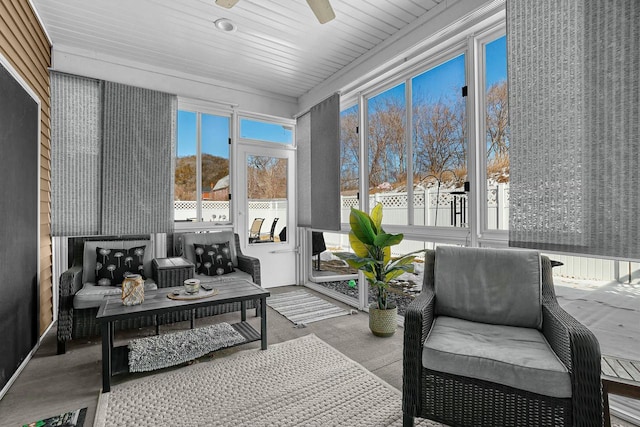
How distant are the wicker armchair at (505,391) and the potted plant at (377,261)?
1056 millimetres

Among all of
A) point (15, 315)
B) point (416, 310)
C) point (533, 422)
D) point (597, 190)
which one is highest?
point (597, 190)

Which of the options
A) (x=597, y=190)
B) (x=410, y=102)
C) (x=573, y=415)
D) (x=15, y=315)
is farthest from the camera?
(x=410, y=102)

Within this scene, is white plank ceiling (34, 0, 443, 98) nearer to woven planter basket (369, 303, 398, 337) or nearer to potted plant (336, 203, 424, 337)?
potted plant (336, 203, 424, 337)

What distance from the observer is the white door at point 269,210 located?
453cm

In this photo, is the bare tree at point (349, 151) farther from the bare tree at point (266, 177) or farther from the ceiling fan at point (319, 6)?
the ceiling fan at point (319, 6)

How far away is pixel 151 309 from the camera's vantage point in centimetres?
212

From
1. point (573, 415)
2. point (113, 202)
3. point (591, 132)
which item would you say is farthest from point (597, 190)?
point (113, 202)

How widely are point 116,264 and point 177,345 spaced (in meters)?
1.10

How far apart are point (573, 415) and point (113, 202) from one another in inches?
162

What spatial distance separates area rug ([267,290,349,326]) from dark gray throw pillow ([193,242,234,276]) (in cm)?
A: 75

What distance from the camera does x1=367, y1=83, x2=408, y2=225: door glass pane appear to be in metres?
3.28

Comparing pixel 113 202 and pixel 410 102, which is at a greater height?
pixel 410 102

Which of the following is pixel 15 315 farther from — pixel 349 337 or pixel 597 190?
pixel 597 190

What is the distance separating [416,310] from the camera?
1.62m
